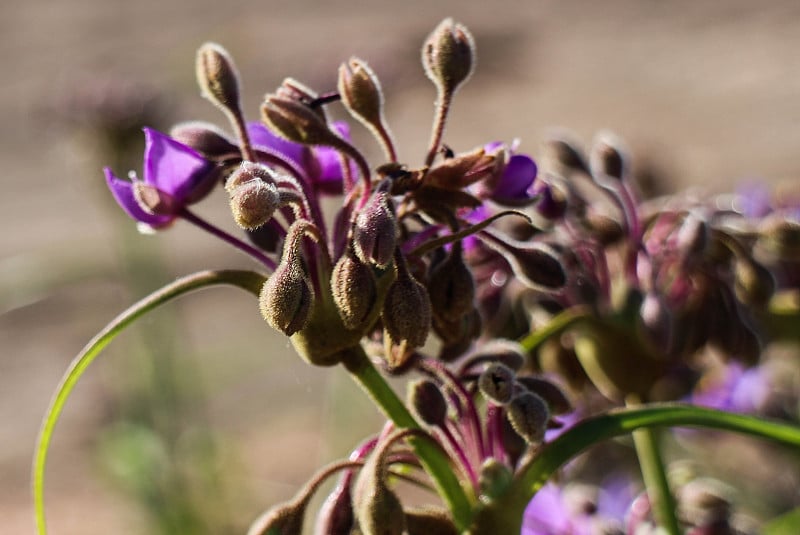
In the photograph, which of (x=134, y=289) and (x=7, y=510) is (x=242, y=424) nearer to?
(x=7, y=510)

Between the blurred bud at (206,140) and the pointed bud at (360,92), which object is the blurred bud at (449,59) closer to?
the pointed bud at (360,92)

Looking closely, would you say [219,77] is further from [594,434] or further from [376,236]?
[594,434]

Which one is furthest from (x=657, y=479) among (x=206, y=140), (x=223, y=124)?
(x=223, y=124)

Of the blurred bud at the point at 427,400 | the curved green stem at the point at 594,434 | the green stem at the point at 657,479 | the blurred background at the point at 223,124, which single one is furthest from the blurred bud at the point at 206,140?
the blurred background at the point at 223,124

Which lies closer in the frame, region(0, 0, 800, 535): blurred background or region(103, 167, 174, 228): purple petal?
region(103, 167, 174, 228): purple petal

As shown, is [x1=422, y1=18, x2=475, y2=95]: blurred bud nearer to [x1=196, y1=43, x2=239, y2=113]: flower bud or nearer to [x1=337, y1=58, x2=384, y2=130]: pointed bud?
[x1=337, y1=58, x2=384, y2=130]: pointed bud

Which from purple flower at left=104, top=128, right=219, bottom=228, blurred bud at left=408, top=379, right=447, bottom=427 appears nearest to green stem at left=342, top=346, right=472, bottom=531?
blurred bud at left=408, top=379, right=447, bottom=427

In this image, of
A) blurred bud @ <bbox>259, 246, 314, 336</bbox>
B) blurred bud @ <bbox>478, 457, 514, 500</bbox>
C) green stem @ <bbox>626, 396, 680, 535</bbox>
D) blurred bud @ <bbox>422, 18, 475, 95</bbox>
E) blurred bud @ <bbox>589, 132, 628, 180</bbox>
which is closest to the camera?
blurred bud @ <bbox>259, 246, 314, 336</bbox>
